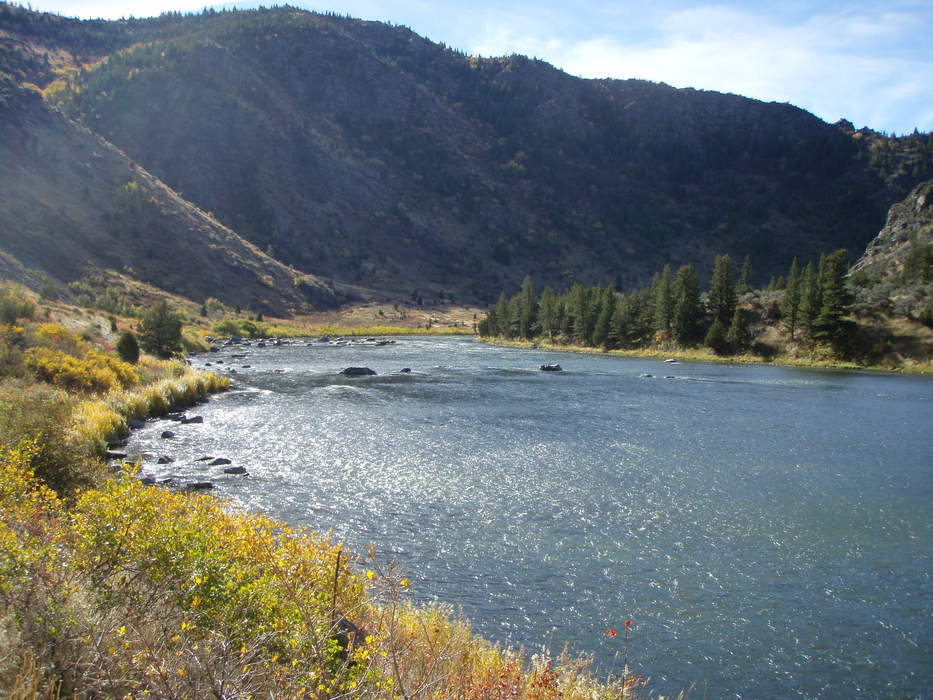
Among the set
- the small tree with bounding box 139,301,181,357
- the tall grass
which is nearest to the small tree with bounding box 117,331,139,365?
the small tree with bounding box 139,301,181,357

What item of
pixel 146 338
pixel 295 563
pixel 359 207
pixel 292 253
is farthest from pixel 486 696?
pixel 359 207

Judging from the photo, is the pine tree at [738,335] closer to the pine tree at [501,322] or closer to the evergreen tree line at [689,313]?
the evergreen tree line at [689,313]

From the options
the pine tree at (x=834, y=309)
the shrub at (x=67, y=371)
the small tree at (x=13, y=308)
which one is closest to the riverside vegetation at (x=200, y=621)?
the shrub at (x=67, y=371)

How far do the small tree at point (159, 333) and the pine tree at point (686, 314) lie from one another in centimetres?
6262

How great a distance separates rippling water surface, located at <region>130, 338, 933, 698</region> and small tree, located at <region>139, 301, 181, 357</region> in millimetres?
15441

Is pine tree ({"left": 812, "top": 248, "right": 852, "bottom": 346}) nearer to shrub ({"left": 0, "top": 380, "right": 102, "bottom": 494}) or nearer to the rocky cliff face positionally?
the rocky cliff face

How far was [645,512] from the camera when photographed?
18016 mm

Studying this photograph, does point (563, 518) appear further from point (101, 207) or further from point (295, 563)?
point (101, 207)

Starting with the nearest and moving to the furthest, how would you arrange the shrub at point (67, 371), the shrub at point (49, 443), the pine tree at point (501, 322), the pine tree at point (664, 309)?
the shrub at point (49, 443) → the shrub at point (67, 371) → the pine tree at point (664, 309) → the pine tree at point (501, 322)

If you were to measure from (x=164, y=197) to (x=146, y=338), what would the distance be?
8807 cm

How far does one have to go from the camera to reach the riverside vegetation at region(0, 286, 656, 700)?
5496mm

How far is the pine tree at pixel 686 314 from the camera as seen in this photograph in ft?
270

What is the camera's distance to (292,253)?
16488 cm

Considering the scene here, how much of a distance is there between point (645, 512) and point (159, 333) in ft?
149
